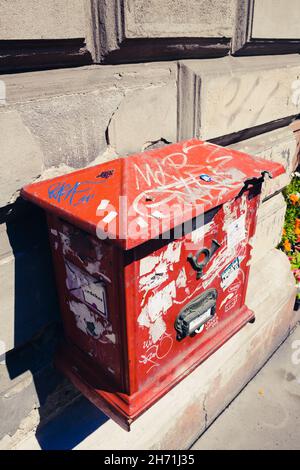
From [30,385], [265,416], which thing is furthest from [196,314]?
[265,416]

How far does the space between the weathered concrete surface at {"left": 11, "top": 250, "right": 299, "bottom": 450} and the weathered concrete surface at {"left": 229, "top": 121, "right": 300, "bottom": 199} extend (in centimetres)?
66

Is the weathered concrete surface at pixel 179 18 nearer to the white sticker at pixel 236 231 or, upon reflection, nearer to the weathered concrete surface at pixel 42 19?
the weathered concrete surface at pixel 42 19

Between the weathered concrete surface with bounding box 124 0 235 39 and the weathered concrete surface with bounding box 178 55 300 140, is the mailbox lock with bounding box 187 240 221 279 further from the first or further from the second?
the weathered concrete surface with bounding box 124 0 235 39

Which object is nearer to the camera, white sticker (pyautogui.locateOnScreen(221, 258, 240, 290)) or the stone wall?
the stone wall

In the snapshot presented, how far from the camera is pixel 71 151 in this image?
1.54 metres

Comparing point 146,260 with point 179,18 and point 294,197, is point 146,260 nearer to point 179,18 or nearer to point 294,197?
point 179,18

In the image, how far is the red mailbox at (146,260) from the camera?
1.19m

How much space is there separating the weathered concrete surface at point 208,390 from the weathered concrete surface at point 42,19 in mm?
1764

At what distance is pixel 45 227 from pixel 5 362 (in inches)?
24.6

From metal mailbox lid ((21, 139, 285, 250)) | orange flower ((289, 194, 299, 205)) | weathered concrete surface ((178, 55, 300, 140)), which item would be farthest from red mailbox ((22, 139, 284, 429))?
orange flower ((289, 194, 299, 205))

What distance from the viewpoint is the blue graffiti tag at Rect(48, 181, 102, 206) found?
1239 millimetres

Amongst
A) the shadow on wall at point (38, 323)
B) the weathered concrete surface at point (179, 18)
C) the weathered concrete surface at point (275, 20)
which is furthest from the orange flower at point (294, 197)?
the shadow on wall at point (38, 323)
